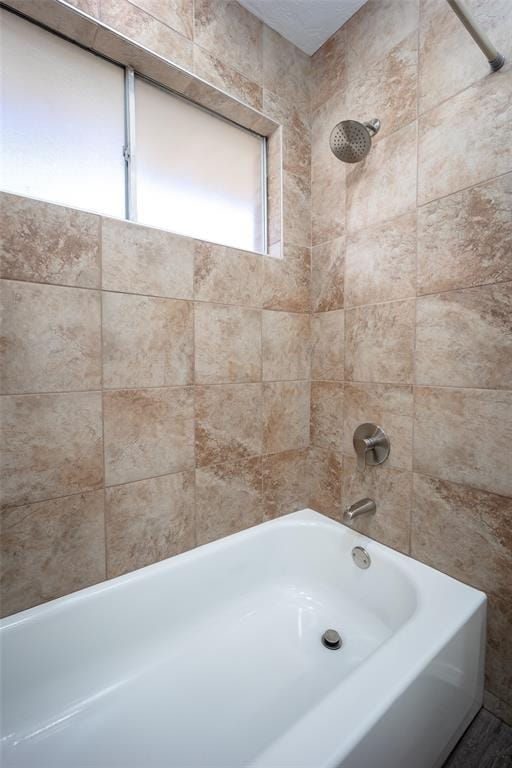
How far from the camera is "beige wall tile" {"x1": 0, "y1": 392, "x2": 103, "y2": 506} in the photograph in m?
0.96

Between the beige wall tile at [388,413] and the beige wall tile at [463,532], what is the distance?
0.35 feet

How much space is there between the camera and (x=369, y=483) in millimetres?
1409

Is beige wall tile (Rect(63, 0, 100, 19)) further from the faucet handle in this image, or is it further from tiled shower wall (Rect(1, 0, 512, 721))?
the faucet handle

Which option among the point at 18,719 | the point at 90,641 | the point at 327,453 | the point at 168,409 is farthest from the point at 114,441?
the point at 327,453

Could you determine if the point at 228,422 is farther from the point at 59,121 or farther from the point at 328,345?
the point at 59,121

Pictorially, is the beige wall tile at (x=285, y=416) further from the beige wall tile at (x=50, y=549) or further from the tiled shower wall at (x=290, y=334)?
the beige wall tile at (x=50, y=549)

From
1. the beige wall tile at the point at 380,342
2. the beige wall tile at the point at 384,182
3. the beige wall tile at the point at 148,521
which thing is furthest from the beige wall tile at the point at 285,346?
the beige wall tile at the point at 148,521

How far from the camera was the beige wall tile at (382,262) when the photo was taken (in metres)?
1.23

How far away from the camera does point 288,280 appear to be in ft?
5.12

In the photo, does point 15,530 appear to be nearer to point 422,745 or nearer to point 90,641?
point 90,641

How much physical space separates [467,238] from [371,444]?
80 cm

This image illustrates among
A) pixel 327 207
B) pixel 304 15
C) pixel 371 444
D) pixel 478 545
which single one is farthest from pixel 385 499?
pixel 304 15

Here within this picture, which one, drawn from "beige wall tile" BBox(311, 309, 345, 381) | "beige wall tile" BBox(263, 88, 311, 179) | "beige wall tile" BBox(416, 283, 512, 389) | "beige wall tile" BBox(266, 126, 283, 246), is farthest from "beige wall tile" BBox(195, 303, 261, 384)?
"beige wall tile" BBox(263, 88, 311, 179)

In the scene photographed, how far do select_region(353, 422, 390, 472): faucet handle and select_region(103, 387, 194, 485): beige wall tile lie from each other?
27.3 inches
